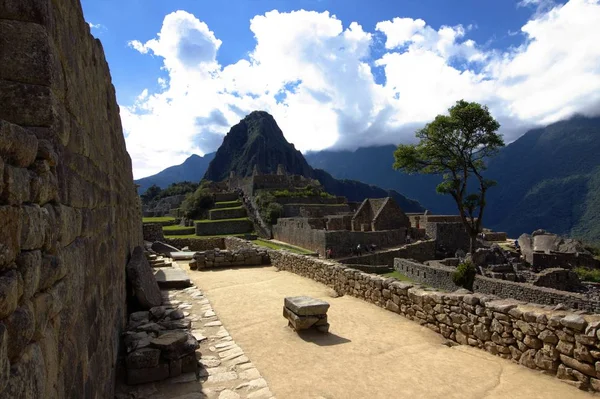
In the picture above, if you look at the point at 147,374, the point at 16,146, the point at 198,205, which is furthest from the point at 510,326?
the point at 198,205

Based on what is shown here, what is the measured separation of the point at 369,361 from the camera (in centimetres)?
547

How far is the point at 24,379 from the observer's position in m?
1.48

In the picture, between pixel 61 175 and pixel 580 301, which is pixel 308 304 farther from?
pixel 580 301

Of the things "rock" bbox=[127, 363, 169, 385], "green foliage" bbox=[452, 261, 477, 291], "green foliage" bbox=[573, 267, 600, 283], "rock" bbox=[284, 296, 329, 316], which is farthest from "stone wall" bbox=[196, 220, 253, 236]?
"rock" bbox=[127, 363, 169, 385]

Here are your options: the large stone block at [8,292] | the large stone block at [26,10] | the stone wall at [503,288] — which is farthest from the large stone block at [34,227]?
the stone wall at [503,288]

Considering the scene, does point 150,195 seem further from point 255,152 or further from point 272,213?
point 272,213

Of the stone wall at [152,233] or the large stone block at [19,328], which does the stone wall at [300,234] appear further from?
the large stone block at [19,328]

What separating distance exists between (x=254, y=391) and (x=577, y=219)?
359 feet

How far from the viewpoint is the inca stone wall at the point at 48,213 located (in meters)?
1.49

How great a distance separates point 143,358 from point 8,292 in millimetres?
3668

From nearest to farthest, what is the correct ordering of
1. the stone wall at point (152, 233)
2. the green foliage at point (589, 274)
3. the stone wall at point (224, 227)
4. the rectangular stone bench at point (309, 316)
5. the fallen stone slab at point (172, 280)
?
the rectangular stone bench at point (309, 316)
the fallen stone slab at point (172, 280)
the stone wall at point (152, 233)
the green foliage at point (589, 274)
the stone wall at point (224, 227)

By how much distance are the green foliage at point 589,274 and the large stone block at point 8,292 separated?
28.3m

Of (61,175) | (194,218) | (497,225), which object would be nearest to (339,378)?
(61,175)

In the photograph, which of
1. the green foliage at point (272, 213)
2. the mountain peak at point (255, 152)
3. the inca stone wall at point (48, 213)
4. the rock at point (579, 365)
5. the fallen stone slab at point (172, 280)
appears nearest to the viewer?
the inca stone wall at point (48, 213)
